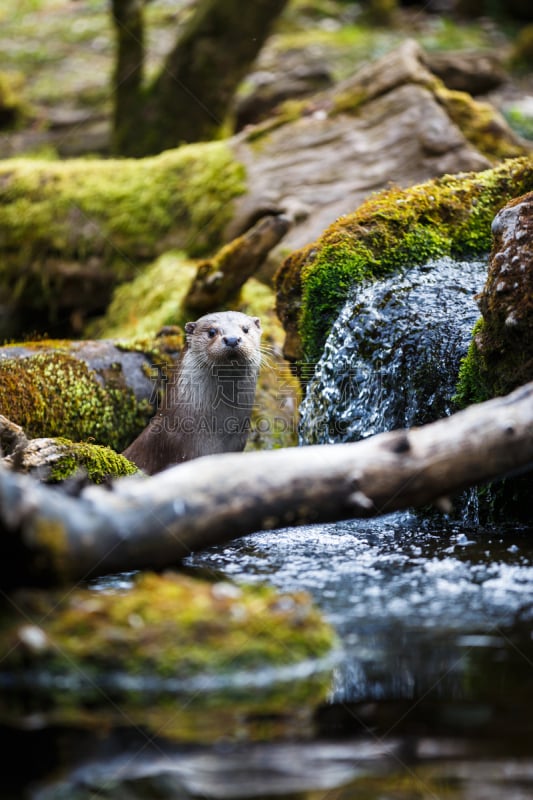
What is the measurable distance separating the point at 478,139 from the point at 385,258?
3734 mm

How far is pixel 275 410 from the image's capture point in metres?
7.16

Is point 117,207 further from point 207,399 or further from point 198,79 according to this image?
Result: point 207,399

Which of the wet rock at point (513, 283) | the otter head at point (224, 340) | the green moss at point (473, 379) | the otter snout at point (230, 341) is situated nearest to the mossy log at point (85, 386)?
the otter head at point (224, 340)

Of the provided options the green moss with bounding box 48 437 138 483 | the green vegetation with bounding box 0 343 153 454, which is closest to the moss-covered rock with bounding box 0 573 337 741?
the green moss with bounding box 48 437 138 483

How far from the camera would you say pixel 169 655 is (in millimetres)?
2564

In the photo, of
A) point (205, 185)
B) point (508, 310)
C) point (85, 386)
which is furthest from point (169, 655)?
point (205, 185)

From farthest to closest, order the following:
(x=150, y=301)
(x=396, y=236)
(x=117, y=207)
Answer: (x=117, y=207), (x=150, y=301), (x=396, y=236)

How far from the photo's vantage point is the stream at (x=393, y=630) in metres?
2.07

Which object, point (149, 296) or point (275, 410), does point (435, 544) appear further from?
point (149, 296)

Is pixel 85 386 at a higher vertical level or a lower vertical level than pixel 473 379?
lower

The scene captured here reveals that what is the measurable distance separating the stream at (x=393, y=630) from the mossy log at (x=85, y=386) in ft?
6.14

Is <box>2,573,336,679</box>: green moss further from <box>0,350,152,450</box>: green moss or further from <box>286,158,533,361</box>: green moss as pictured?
<box>0,350,152,450</box>: green moss

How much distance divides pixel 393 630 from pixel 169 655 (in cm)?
84

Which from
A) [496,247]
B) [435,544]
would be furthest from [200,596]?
[496,247]
